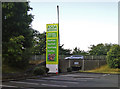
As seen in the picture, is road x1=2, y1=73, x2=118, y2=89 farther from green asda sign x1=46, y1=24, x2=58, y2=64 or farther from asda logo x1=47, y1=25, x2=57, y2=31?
asda logo x1=47, y1=25, x2=57, y2=31

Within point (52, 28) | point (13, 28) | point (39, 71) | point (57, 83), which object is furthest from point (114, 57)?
point (57, 83)

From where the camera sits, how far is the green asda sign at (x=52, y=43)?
2266 centimetres

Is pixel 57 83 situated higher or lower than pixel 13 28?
lower

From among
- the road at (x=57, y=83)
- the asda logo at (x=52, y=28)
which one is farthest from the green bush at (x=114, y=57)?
the road at (x=57, y=83)

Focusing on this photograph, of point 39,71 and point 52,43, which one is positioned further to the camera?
point 52,43

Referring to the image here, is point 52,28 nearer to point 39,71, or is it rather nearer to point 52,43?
point 52,43

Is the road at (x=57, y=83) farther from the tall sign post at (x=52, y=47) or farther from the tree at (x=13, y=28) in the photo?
the tall sign post at (x=52, y=47)

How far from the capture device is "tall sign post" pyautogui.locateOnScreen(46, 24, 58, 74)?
22.6 metres

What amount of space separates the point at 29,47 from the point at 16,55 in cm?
367

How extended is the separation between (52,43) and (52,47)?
0.50 meters

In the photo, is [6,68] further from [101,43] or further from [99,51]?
[101,43]

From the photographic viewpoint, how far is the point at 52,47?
22812mm

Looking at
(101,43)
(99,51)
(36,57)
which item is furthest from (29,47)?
(101,43)

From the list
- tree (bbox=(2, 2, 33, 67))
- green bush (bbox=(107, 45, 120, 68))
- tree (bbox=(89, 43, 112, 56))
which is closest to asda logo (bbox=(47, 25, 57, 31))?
tree (bbox=(2, 2, 33, 67))
